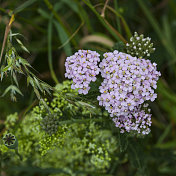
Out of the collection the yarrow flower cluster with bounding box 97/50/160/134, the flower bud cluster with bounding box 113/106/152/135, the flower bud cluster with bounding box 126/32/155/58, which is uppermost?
the flower bud cluster with bounding box 126/32/155/58

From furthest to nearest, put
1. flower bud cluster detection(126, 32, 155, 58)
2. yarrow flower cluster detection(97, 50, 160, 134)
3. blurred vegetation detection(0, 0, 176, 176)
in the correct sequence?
blurred vegetation detection(0, 0, 176, 176) < flower bud cluster detection(126, 32, 155, 58) < yarrow flower cluster detection(97, 50, 160, 134)

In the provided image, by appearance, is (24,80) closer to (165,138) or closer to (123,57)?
(123,57)

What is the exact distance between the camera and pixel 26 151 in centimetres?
265

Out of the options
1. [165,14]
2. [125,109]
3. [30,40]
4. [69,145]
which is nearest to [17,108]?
[30,40]

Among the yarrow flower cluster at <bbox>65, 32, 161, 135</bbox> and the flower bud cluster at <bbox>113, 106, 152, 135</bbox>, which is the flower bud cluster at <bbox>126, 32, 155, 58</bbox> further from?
the flower bud cluster at <bbox>113, 106, 152, 135</bbox>

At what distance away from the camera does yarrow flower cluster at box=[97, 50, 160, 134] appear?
6.41 ft

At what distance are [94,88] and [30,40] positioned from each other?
2.37 metres

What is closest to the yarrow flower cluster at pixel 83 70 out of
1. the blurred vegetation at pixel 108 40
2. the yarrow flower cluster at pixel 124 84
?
the yarrow flower cluster at pixel 124 84

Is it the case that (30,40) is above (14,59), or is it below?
above

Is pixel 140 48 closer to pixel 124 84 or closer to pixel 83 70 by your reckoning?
pixel 124 84

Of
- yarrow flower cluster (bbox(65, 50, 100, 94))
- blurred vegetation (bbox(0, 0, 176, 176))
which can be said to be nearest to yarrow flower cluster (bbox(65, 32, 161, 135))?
yarrow flower cluster (bbox(65, 50, 100, 94))

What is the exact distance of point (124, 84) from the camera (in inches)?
77.3

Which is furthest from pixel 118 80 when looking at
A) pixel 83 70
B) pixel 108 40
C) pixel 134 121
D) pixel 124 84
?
pixel 108 40

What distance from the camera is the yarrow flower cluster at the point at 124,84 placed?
6.41ft
